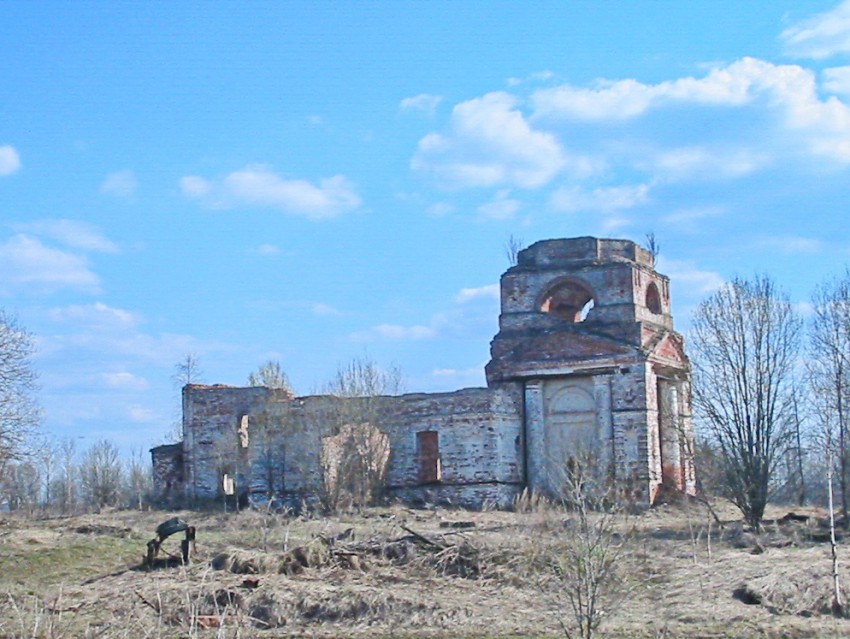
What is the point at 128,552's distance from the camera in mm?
21234

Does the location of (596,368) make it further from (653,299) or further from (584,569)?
(584,569)

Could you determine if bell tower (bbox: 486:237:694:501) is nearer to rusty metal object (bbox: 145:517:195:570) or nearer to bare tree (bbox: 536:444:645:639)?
bare tree (bbox: 536:444:645:639)

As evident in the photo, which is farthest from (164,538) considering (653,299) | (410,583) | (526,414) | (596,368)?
(653,299)

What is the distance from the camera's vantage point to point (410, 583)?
60.8 feet

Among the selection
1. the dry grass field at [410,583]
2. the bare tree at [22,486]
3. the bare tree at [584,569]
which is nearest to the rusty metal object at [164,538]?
the dry grass field at [410,583]

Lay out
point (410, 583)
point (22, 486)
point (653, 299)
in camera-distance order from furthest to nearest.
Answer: point (22, 486), point (653, 299), point (410, 583)

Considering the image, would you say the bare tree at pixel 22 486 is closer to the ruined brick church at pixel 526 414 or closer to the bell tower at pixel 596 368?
the ruined brick church at pixel 526 414

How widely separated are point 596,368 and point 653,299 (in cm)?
368

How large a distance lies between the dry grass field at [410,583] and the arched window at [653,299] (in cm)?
998

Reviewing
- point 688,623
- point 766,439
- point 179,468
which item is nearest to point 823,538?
point 766,439

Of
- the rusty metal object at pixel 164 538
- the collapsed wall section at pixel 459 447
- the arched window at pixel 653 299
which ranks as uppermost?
the arched window at pixel 653 299

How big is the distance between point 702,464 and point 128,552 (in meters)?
13.4

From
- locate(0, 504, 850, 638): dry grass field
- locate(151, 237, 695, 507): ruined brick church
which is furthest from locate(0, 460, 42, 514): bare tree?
locate(0, 504, 850, 638): dry grass field

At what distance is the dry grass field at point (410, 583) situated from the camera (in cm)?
1603
